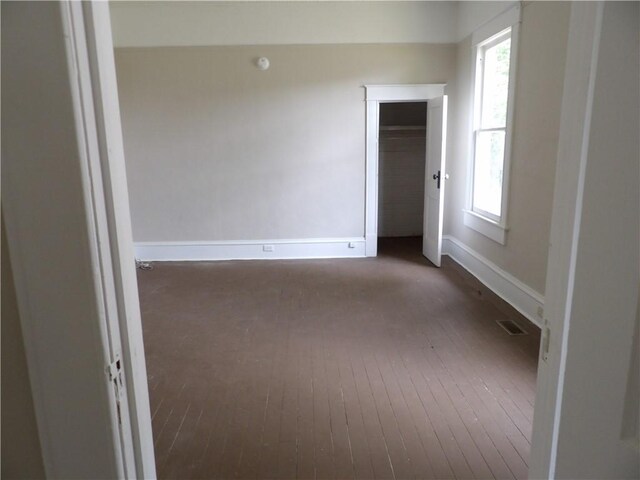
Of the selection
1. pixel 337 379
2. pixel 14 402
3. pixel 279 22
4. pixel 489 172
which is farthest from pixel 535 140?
pixel 14 402

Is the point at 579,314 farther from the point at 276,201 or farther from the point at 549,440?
the point at 276,201

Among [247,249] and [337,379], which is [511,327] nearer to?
[337,379]

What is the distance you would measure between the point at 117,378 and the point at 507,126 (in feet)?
12.9

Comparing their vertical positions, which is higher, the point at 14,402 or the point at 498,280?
the point at 14,402

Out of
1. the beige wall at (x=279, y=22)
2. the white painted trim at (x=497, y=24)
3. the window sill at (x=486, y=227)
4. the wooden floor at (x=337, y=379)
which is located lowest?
the wooden floor at (x=337, y=379)

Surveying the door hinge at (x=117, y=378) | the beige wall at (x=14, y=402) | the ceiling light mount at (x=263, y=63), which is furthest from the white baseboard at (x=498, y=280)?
the ceiling light mount at (x=263, y=63)

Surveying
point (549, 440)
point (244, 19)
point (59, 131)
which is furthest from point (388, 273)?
point (59, 131)

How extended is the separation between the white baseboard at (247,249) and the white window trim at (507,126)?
1440mm

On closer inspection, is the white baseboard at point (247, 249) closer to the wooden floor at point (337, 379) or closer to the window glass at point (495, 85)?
the wooden floor at point (337, 379)

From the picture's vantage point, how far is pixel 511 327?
346cm

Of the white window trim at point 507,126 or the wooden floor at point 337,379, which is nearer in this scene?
the wooden floor at point 337,379

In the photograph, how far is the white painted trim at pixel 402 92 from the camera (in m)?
5.25

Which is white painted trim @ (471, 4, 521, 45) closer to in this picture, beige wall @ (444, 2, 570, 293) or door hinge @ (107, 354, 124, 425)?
beige wall @ (444, 2, 570, 293)

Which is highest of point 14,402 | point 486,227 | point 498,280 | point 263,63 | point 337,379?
point 263,63
